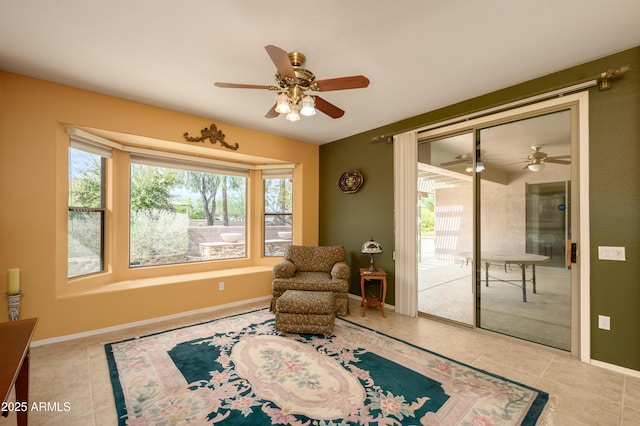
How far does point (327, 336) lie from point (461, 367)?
135 cm

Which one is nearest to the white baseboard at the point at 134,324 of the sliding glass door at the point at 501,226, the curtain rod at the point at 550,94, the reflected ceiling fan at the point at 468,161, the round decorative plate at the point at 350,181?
the round decorative plate at the point at 350,181

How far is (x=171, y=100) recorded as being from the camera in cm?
332

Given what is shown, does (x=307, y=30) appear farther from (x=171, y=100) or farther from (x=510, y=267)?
(x=510, y=267)

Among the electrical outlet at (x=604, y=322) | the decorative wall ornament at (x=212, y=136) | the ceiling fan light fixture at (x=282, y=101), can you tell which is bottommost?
the electrical outlet at (x=604, y=322)

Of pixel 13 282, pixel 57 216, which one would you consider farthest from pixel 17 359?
pixel 57 216

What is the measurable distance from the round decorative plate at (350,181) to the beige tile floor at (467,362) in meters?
2.20

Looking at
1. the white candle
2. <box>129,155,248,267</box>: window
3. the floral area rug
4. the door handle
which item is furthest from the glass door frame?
the white candle

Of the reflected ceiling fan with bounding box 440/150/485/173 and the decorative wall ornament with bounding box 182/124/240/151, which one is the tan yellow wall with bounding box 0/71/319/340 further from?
Answer: the reflected ceiling fan with bounding box 440/150/485/173

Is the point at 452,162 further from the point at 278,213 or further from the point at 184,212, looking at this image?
the point at 184,212

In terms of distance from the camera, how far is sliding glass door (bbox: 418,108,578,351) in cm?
277

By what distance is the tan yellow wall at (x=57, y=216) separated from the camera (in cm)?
267

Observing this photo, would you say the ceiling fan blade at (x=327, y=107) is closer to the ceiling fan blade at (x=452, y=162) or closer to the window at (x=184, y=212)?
the ceiling fan blade at (x=452, y=162)

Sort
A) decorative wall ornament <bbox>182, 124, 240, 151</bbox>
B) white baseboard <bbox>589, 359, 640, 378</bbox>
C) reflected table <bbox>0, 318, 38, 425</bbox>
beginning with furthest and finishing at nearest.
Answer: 1. decorative wall ornament <bbox>182, 124, 240, 151</bbox>
2. white baseboard <bbox>589, 359, 640, 378</bbox>
3. reflected table <bbox>0, 318, 38, 425</bbox>

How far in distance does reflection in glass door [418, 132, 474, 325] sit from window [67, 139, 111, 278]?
4.35 m
